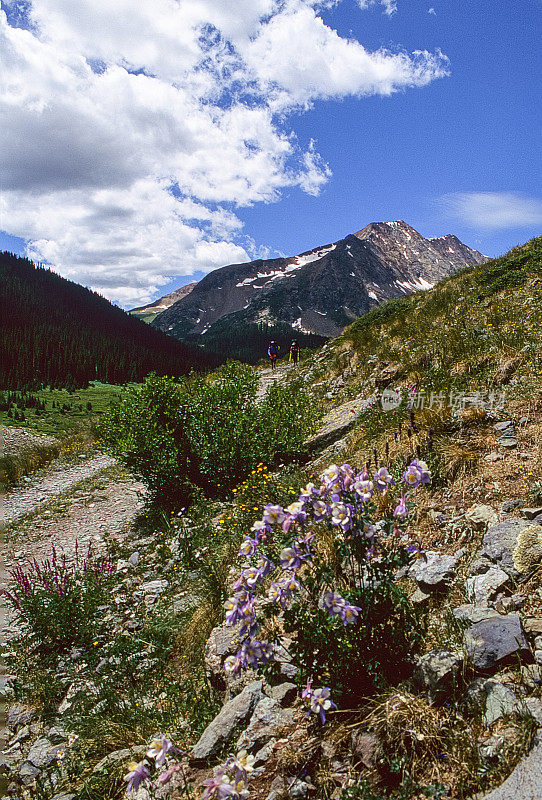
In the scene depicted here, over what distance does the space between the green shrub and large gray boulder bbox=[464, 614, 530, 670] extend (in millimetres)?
6521

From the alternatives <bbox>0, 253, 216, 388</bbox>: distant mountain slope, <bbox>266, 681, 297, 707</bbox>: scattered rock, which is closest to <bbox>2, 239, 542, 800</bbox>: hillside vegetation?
<bbox>266, 681, 297, 707</bbox>: scattered rock

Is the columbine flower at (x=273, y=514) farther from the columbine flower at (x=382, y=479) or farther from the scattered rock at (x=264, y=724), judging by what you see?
the scattered rock at (x=264, y=724)

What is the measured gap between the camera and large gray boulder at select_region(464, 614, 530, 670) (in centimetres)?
250

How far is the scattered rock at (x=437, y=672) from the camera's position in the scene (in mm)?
2525

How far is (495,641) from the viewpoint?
257 centimetres

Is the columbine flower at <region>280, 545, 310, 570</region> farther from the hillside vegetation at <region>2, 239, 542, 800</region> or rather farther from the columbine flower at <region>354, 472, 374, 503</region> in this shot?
the columbine flower at <region>354, 472, 374, 503</region>

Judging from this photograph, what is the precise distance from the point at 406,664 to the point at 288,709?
3.17ft

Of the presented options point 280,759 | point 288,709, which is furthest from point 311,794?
point 288,709

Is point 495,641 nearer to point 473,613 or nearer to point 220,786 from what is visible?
point 473,613

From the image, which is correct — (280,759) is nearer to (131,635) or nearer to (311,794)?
(311,794)

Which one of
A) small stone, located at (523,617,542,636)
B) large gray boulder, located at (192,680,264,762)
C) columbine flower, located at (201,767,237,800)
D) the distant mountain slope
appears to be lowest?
large gray boulder, located at (192,680,264,762)

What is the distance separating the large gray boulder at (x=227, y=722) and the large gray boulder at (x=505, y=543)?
7.42 feet

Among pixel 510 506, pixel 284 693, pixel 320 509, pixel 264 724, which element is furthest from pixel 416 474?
pixel 264 724

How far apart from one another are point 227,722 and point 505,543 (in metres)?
2.75
